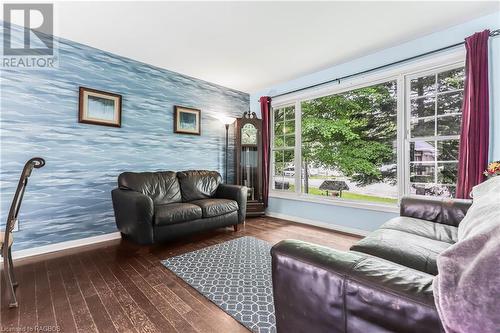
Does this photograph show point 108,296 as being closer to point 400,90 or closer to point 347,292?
point 347,292

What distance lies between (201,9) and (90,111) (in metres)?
1.87

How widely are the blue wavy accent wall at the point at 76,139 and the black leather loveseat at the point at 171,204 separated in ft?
1.09

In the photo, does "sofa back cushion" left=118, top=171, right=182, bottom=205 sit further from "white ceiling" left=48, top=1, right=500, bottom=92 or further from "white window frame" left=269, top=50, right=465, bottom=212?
"white window frame" left=269, top=50, right=465, bottom=212

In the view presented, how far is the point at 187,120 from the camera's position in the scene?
153 inches

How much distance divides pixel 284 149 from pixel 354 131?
130cm

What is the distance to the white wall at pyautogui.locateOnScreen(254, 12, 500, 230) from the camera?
2355 millimetres

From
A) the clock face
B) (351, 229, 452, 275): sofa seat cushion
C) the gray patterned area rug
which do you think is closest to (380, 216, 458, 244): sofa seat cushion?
(351, 229, 452, 275): sofa seat cushion

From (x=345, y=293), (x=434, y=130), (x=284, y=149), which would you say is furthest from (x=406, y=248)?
(x=284, y=149)

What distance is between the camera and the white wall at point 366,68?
7.73 feet

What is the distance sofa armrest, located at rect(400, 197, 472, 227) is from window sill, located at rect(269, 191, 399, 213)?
815 millimetres

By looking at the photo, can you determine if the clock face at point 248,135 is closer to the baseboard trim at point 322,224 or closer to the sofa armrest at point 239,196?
the sofa armrest at point 239,196

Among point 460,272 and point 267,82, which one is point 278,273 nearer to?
point 460,272

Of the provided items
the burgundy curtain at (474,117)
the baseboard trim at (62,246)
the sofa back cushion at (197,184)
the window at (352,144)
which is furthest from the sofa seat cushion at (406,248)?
the baseboard trim at (62,246)

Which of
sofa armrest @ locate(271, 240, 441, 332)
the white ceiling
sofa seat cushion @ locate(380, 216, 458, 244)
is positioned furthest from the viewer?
the white ceiling
